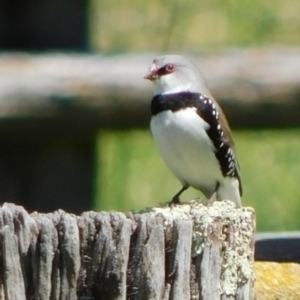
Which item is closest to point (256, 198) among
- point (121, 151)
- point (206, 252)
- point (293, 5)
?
point (121, 151)

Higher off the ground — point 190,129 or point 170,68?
point 170,68

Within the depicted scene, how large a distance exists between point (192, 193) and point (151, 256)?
4750 millimetres

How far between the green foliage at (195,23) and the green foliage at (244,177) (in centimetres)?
89

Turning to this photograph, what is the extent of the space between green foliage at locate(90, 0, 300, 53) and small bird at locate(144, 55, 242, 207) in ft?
11.6

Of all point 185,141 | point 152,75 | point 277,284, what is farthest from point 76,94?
point 277,284

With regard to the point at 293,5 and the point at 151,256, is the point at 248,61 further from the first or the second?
the point at 293,5

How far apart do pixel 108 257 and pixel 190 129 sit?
2.25m

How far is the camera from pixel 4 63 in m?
5.05

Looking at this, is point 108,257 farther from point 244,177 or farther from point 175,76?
point 244,177

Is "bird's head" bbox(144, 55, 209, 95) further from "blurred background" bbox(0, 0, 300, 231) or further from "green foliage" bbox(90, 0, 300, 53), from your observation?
"green foliage" bbox(90, 0, 300, 53)

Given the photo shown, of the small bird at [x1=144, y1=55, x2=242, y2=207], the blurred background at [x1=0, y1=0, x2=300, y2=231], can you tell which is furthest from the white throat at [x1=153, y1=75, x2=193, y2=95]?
the blurred background at [x1=0, y1=0, x2=300, y2=231]

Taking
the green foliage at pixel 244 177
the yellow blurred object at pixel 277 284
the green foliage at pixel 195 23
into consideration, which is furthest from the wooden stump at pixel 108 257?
the green foliage at pixel 195 23

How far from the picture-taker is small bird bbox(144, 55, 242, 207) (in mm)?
4836

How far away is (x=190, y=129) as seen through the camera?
190 inches
